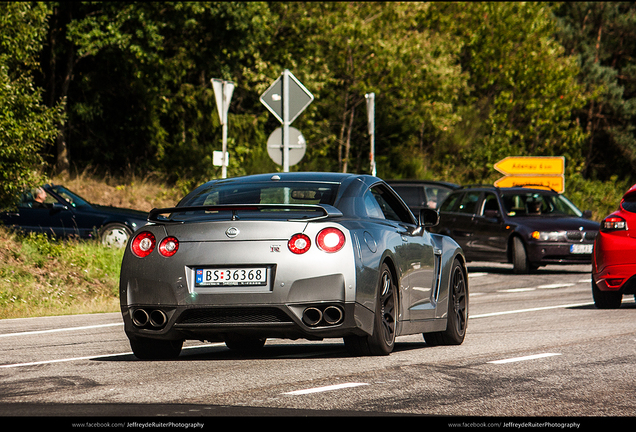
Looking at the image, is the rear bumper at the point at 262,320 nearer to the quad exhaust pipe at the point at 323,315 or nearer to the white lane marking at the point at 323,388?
the quad exhaust pipe at the point at 323,315

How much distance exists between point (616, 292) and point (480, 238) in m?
8.42

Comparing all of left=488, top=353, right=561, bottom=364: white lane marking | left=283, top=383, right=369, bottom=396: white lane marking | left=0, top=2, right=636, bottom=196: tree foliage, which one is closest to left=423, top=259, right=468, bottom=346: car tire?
left=488, top=353, right=561, bottom=364: white lane marking

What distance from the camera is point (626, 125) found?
2274 inches

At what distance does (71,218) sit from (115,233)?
2.91ft

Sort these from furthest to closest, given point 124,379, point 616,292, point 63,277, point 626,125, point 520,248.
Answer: point 626,125, point 520,248, point 63,277, point 616,292, point 124,379

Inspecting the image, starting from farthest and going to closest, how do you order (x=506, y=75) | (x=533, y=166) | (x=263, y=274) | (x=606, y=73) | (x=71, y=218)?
(x=606, y=73) < (x=506, y=75) < (x=533, y=166) < (x=71, y=218) < (x=263, y=274)

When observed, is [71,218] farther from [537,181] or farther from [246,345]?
[537,181]

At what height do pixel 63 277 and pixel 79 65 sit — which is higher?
pixel 79 65

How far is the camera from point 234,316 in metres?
7.46

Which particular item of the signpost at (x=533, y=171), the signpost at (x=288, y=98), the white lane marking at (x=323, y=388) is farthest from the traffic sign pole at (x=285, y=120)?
the signpost at (x=533, y=171)

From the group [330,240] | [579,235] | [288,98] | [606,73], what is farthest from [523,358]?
[606,73]

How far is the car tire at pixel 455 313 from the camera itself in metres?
9.38

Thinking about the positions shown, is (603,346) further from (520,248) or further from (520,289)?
(520,248)

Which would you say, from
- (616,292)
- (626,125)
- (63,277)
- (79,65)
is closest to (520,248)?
(616,292)
